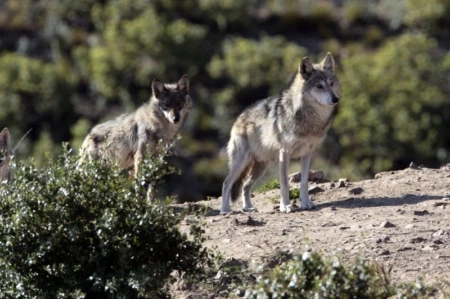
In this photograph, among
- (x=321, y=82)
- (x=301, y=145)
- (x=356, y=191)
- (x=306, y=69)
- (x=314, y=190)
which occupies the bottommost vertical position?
(x=356, y=191)

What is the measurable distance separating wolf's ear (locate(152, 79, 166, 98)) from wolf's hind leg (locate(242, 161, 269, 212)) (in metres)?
1.88

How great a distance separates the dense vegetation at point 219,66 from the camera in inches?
1752

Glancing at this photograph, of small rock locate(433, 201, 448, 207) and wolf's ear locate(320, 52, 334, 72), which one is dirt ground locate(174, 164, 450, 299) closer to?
small rock locate(433, 201, 448, 207)

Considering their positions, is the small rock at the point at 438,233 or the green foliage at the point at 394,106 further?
the green foliage at the point at 394,106

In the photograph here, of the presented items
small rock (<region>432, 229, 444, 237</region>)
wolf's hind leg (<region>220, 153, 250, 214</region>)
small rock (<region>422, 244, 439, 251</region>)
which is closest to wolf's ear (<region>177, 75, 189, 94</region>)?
wolf's hind leg (<region>220, 153, 250, 214</region>)

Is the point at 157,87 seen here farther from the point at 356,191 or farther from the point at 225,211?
the point at 356,191

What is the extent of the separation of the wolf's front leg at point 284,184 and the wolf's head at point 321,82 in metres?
0.88

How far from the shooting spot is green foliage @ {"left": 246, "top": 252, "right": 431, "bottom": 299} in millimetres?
9039

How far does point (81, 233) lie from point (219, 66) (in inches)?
1599

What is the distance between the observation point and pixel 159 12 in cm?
5769

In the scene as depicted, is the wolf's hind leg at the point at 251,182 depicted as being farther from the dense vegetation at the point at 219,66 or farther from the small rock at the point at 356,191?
the dense vegetation at the point at 219,66

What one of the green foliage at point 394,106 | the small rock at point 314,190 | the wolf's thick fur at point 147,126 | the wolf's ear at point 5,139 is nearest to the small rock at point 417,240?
the small rock at point 314,190

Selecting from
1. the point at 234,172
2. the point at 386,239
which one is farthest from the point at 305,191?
the point at 386,239

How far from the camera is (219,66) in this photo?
5106cm
